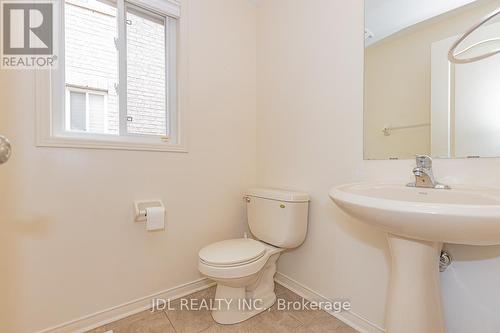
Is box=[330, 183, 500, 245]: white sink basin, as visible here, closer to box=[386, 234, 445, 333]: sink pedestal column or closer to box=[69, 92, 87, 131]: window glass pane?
box=[386, 234, 445, 333]: sink pedestal column

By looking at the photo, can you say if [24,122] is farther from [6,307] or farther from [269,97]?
[269,97]

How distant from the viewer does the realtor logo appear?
109 centimetres

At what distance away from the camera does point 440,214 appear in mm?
584

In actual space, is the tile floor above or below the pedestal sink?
below

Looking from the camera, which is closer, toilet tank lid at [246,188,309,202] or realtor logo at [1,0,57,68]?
realtor logo at [1,0,57,68]

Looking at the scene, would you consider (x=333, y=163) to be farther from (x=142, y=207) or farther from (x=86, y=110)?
(x=86, y=110)

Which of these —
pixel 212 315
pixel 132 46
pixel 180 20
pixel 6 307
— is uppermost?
pixel 180 20

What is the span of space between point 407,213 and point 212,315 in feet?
4.00

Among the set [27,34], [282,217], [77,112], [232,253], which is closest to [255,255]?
[232,253]

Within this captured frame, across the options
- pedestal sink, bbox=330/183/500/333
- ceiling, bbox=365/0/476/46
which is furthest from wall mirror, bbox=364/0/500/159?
pedestal sink, bbox=330/183/500/333

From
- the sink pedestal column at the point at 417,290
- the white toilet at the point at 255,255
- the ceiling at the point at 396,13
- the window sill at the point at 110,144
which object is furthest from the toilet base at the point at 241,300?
the ceiling at the point at 396,13

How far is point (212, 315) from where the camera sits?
134 centimetres

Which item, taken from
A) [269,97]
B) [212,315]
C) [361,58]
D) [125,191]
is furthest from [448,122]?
[125,191]

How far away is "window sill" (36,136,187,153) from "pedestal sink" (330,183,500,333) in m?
1.07
